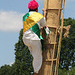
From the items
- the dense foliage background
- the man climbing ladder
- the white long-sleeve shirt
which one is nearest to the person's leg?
the man climbing ladder

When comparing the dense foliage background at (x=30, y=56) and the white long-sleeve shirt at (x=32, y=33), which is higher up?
the white long-sleeve shirt at (x=32, y=33)

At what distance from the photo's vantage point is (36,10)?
8.20 m

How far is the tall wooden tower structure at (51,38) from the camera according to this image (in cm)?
822

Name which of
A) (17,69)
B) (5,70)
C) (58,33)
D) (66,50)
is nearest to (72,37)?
(66,50)

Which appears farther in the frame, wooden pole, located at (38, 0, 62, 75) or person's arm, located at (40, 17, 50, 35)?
wooden pole, located at (38, 0, 62, 75)

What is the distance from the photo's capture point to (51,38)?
325 inches

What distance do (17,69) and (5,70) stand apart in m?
5.43

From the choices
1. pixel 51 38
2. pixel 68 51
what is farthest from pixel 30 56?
pixel 51 38

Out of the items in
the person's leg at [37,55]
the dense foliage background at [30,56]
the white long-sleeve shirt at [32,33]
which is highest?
the white long-sleeve shirt at [32,33]

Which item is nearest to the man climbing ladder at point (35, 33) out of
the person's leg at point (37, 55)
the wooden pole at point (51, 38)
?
the person's leg at point (37, 55)

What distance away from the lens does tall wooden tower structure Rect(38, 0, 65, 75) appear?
822 cm

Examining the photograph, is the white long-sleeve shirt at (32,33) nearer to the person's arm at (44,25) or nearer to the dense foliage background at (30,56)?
the person's arm at (44,25)

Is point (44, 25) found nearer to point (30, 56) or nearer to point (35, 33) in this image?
point (35, 33)

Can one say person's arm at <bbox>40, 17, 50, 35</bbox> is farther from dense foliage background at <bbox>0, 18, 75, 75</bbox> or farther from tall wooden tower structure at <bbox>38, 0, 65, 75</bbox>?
dense foliage background at <bbox>0, 18, 75, 75</bbox>
